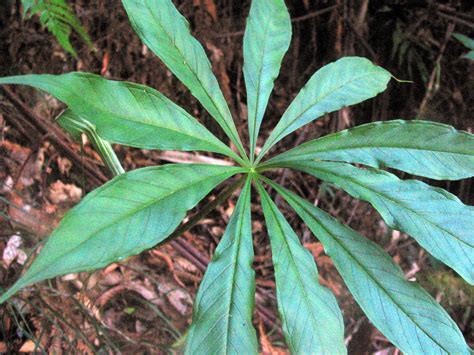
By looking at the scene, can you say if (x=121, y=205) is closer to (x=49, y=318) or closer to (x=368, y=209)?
(x=49, y=318)

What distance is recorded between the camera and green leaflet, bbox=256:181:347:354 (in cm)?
63

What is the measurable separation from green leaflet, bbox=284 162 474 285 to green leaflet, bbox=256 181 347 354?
0.13 meters

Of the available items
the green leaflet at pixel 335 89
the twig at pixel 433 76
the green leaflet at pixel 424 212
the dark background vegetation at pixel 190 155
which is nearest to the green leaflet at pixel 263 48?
the green leaflet at pixel 335 89

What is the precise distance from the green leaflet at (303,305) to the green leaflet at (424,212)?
134mm

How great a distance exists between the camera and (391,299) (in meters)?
0.65

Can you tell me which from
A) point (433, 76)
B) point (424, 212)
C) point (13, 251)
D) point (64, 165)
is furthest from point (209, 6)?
point (424, 212)

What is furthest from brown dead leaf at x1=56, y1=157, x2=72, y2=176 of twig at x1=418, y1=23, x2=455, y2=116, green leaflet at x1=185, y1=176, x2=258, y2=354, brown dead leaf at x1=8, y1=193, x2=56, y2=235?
twig at x1=418, y1=23, x2=455, y2=116

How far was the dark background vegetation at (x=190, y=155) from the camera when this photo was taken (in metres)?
1.31

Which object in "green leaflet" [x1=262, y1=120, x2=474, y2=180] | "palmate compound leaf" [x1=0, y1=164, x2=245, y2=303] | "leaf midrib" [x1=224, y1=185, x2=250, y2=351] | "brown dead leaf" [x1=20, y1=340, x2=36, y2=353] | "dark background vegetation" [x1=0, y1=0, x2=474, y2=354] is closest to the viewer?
"palmate compound leaf" [x1=0, y1=164, x2=245, y2=303]

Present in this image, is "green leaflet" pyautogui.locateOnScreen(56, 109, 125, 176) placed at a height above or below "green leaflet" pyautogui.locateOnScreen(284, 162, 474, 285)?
above

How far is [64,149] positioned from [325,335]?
1.02 meters

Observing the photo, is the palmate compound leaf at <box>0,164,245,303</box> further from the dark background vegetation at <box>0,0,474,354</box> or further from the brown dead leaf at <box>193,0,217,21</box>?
the brown dead leaf at <box>193,0,217,21</box>

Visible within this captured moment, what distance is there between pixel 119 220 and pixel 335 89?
45 centimetres

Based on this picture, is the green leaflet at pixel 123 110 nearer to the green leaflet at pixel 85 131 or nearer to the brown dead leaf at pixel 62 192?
the green leaflet at pixel 85 131
